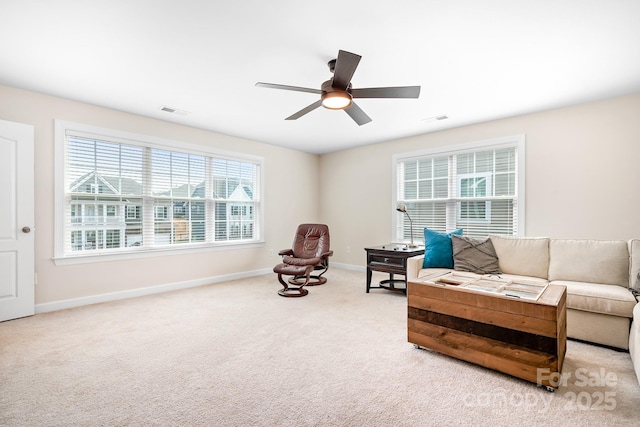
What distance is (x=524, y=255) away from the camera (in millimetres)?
3332

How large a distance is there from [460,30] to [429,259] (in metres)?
2.42

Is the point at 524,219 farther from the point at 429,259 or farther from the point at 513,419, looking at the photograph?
the point at 513,419

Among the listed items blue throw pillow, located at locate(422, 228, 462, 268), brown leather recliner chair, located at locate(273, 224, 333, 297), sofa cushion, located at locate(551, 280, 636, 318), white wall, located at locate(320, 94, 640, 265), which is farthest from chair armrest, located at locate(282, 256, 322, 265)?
sofa cushion, located at locate(551, 280, 636, 318)

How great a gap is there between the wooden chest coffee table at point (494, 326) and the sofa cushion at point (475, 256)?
1.04 m

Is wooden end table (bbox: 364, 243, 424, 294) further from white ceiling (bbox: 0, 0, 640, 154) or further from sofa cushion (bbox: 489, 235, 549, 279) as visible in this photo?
white ceiling (bbox: 0, 0, 640, 154)

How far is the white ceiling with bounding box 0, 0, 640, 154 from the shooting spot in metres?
2.03

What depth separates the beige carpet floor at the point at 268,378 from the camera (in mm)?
1679

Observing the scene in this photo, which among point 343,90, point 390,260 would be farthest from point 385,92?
point 390,260

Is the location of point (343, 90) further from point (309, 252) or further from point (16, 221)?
point (16, 221)

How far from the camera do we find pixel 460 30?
2234mm

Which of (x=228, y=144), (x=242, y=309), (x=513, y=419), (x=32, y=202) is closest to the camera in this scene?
(x=513, y=419)

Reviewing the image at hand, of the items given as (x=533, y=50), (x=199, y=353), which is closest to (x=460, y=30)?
(x=533, y=50)

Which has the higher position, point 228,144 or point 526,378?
point 228,144

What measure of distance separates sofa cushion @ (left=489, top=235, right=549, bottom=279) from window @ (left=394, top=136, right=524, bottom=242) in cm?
85
